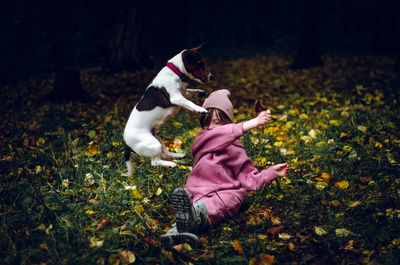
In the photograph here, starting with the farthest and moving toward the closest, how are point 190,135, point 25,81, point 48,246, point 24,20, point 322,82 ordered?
point 25,81 → point 322,82 → point 24,20 → point 190,135 → point 48,246

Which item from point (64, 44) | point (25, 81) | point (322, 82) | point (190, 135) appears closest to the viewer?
point (190, 135)

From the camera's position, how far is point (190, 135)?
428cm

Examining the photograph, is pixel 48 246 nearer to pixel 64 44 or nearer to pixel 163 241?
pixel 163 241

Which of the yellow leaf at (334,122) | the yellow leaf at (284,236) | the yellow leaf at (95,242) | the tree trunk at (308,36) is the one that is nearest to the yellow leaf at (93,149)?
the yellow leaf at (95,242)

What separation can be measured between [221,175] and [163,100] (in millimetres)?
852

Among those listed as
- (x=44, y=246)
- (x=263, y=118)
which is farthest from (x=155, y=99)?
(x=44, y=246)

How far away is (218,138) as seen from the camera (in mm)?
2541

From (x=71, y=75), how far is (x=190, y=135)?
3360 mm

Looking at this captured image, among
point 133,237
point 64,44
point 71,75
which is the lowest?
point 133,237

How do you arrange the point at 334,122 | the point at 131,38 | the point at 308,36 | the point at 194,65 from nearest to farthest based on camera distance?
the point at 194,65
the point at 334,122
the point at 131,38
the point at 308,36

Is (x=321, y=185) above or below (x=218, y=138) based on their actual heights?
below

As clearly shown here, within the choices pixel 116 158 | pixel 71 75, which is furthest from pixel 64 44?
pixel 116 158

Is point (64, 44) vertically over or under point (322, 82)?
over

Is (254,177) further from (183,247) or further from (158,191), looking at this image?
(158,191)
